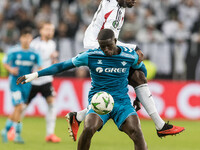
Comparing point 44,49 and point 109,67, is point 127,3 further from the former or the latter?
point 44,49

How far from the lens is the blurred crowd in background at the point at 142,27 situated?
50.9 feet

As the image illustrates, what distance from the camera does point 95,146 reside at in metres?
9.98

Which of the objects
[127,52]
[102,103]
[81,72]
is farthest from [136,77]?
[81,72]

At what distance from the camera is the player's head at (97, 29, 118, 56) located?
6.50 m

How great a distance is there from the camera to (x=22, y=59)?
10859 millimetres

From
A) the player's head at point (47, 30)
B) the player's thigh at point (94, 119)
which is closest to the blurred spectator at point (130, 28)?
the player's head at point (47, 30)

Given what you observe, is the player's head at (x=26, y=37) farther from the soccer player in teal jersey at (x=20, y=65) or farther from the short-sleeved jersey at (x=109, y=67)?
the short-sleeved jersey at (x=109, y=67)

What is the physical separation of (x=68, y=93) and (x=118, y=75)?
26.2 feet

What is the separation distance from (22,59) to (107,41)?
4.70 metres

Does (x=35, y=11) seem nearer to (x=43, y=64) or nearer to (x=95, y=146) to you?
(x=43, y=64)

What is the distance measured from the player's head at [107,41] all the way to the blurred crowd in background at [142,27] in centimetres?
866

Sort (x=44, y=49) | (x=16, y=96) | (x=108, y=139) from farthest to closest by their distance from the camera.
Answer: (x=44, y=49), (x=108, y=139), (x=16, y=96)

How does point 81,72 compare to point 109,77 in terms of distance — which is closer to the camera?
point 109,77

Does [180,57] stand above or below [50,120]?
above
